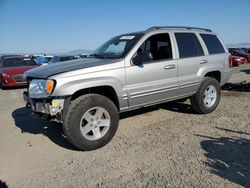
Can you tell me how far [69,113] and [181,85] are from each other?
258cm

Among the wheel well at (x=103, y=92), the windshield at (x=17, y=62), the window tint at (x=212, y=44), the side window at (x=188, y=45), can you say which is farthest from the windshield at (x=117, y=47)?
the windshield at (x=17, y=62)

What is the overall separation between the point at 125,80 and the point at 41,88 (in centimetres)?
144

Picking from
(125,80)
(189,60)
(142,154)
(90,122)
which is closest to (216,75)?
(189,60)

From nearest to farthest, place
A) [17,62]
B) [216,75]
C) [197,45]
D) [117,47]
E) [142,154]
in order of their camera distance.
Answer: [142,154] → [117,47] → [197,45] → [216,75] → [17,62]

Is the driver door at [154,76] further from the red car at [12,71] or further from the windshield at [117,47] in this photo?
the red car at [12,71]

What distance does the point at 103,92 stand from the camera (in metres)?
4.74

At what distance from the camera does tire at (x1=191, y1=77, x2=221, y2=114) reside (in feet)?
19.7

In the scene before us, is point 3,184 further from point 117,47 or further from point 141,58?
point 117,47

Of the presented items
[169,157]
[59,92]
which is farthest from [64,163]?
[169,157]

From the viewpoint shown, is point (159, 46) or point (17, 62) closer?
point (159, 46)

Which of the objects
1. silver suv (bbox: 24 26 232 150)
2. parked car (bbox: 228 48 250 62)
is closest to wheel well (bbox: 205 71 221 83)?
silver suv (bbox: 24 26 232 150)

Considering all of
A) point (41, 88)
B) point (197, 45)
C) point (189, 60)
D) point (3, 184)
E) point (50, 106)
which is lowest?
point (3, 184)

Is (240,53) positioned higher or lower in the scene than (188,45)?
lower

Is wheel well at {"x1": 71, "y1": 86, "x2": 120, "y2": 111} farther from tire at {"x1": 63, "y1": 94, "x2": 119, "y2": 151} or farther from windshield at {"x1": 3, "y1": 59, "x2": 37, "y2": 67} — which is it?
windshield at {"x1": 3, "y1": 59, "x2": 37, "y2": 67}
